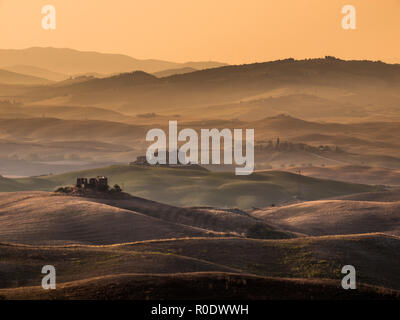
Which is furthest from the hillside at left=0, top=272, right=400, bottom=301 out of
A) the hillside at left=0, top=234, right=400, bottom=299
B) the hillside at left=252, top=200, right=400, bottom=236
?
the hillside at left=252, top=200, right=400, bottom=236

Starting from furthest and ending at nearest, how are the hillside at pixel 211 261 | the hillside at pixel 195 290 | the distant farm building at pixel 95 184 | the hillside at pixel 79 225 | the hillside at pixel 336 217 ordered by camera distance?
the distant farm building at pixel 95 184
the hillside at pixel 336 217
the hillside at pixel 79 225
the hillside at pixel 211 261
the hillside at pixel 195 290

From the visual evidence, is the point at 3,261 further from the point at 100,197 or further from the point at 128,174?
the point at 128,174

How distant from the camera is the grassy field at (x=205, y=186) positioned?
516 ft

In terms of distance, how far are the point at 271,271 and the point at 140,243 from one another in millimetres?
11357

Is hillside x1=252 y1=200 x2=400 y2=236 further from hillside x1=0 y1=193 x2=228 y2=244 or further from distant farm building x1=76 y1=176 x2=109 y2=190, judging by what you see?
distant farm building x1=76 y1=176 x2=109 y2=190

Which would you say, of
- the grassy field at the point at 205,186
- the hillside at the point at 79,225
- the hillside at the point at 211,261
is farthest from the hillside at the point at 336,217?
the grassy field at the point at 205,186

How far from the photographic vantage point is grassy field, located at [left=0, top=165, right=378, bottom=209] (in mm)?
157125

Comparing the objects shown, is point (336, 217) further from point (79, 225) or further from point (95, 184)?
point (79, 225)

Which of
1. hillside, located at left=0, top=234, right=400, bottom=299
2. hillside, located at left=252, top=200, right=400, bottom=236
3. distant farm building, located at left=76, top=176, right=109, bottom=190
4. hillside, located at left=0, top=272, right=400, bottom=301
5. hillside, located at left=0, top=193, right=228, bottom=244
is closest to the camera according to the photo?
hillside, located at left=0, top=272, right=400, bottom=301

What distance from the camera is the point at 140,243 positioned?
5869cm

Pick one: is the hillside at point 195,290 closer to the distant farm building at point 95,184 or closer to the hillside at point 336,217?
the hillside at point 336,217

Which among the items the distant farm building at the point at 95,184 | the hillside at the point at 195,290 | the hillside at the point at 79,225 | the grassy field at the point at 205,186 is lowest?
the grassy field at the point at 205,186

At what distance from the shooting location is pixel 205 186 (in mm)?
167125

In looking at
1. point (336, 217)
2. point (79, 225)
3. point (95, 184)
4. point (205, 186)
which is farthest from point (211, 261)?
point (205, 186)
